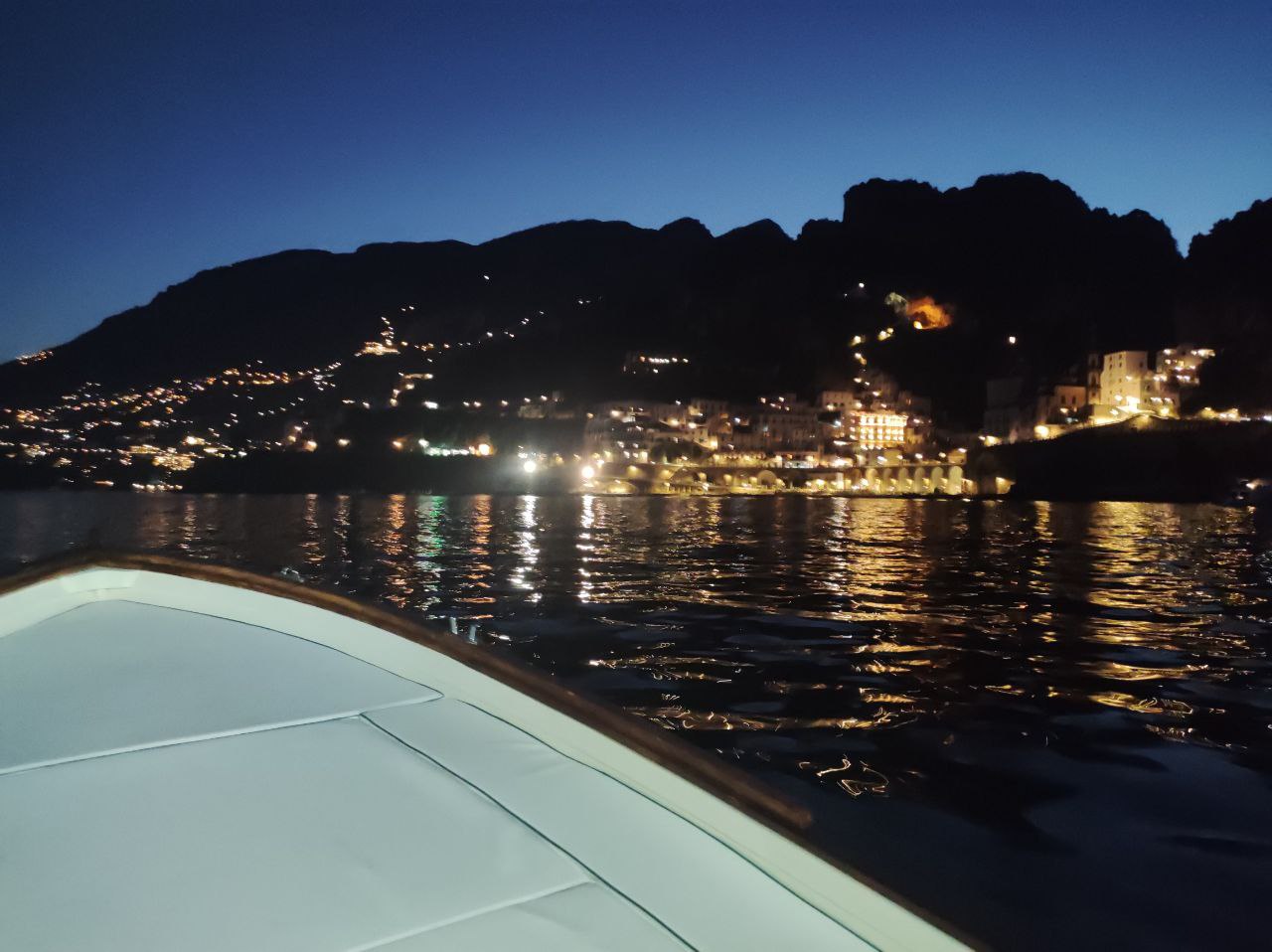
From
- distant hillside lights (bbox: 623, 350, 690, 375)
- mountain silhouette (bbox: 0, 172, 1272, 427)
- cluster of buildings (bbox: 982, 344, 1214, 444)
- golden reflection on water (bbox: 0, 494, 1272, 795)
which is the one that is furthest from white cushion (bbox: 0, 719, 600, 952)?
distant hillside lights (bbox: 623, 350, 690, 375)

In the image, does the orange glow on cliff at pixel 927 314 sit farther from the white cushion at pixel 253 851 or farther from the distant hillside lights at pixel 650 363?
the white cushion at pixel 253 851

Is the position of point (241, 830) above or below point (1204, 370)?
below

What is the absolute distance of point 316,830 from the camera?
1.71m

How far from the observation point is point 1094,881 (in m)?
3.51

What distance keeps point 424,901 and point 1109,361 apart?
117055 millimetres

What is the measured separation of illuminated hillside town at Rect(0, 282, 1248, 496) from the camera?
332 feet

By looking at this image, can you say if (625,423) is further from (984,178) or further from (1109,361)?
(984,178)

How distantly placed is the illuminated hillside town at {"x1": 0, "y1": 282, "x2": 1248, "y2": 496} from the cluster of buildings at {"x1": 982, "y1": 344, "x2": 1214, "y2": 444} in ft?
0.59

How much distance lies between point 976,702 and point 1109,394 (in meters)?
110

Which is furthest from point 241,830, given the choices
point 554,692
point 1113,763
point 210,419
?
point 210,419

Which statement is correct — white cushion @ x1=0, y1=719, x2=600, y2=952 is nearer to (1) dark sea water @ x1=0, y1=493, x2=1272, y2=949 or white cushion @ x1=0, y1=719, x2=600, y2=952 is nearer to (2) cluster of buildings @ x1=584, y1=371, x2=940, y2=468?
(1) dark sea water @ x1=0, y1=493, x2=1272, y2=949

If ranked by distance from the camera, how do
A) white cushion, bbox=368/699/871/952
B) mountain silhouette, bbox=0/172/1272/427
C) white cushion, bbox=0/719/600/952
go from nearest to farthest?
white cushion, bbox=0/719/600/952 < white cushion, bbox=368/699/871/952 < mountain silhouette, bbox=0/172/1272/427

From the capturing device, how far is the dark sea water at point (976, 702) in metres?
3.47

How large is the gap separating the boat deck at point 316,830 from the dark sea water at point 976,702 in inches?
15.5
